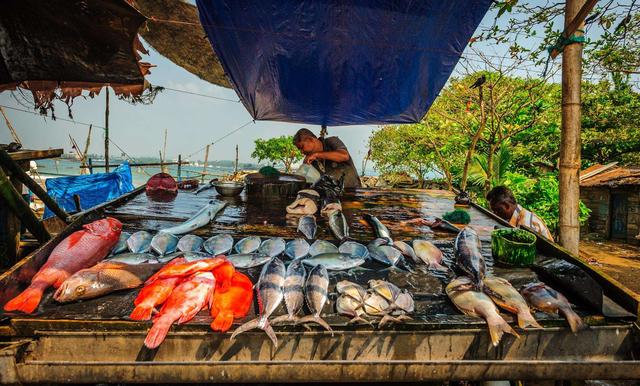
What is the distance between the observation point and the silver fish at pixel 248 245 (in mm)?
2621

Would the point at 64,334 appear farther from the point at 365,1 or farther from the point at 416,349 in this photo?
the point at 365,1

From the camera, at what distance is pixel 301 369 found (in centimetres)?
183

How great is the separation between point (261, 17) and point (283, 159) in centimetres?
2435

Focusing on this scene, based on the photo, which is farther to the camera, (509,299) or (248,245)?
(248,245)

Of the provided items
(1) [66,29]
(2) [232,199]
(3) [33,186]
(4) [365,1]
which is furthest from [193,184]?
(4) [365,1]

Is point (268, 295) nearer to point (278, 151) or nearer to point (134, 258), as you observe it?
point (134, 258)

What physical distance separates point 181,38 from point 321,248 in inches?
276

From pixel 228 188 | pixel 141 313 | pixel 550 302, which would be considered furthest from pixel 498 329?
pixel 228 188

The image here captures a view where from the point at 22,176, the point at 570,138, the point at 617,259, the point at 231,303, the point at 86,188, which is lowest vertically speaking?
the point at 617,259

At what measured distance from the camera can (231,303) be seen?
1908 mm

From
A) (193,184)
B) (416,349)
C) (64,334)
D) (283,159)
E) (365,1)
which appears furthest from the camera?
(283,159)

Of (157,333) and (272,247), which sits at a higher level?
(272,247)

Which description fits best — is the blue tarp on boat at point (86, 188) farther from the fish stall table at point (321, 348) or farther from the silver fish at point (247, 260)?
the silver fish at point (247, 260)

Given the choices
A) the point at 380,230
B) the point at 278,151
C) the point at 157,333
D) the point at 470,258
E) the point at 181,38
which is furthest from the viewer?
the point at 278,151
